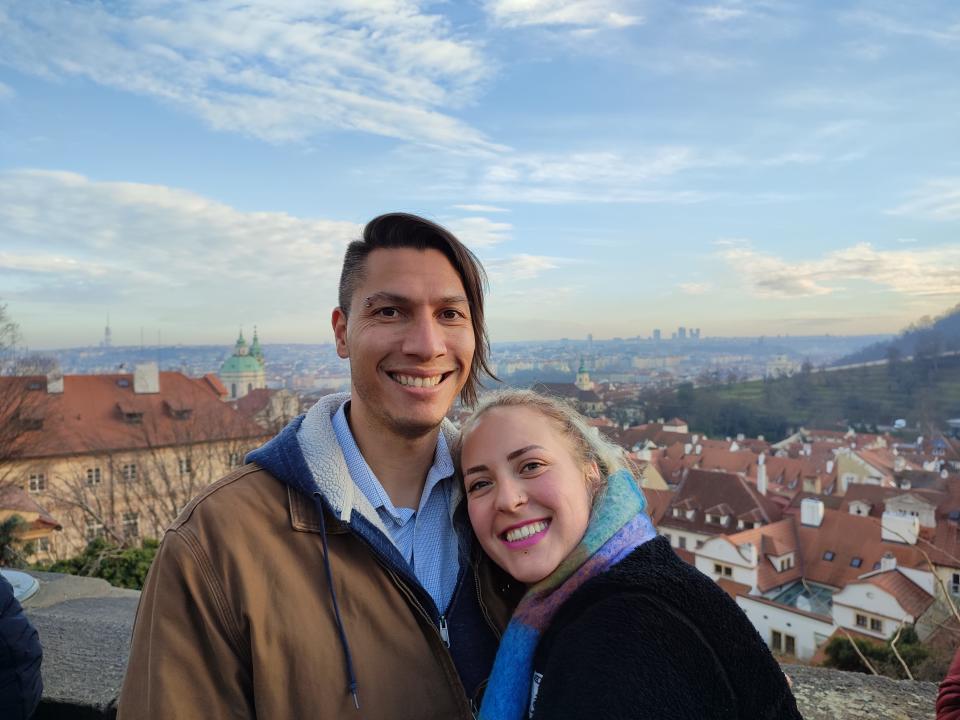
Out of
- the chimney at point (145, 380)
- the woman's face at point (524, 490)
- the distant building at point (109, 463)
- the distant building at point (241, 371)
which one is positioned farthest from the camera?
the distant building at point (241, 371)

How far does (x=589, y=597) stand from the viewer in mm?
1613

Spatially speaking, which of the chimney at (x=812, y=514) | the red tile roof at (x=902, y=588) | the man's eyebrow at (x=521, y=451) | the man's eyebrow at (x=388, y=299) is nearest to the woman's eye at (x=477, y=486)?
the man's eyebrow at (x=521, y=451)

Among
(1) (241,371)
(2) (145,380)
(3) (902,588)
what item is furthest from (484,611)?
(1) (241,371)

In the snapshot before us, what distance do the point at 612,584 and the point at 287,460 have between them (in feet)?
3.00

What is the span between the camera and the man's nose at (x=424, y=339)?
208 cm

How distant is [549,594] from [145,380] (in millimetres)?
43910

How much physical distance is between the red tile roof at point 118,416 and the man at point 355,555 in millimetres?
21377

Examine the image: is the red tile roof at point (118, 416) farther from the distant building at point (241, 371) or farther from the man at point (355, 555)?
the distant building at point (241, 371)

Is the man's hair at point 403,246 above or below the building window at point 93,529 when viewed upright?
above

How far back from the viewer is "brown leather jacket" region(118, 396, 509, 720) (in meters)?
1.57

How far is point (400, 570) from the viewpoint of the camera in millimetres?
1821

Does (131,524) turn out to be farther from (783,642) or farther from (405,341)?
(405,341)

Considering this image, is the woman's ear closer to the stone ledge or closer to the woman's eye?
the woman's eye

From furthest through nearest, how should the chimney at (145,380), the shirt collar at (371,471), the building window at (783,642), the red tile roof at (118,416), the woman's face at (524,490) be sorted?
the chimney at (145,380) < the red tile roof at (118,416) < the building window at (783,642) < the shirt collar at (371,471) < the woman's face at (524,490)
